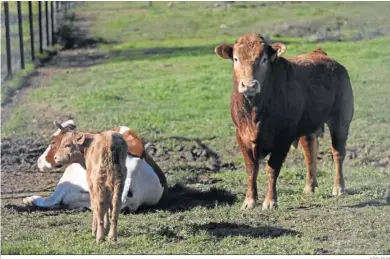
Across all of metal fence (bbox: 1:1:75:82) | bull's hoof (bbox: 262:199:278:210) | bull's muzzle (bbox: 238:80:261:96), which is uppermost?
bull's muzzle (bbox: 238:80:261:96)

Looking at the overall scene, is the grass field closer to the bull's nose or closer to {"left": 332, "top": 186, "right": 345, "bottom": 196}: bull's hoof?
{"left": 332, "top": 186, "right": 345, "bottom": 196}: bull's hoof

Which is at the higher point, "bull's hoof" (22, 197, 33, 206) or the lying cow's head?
the lying cow's head

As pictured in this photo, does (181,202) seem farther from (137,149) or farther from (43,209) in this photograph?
(43,209)

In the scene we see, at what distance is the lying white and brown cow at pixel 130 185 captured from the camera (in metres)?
11.2

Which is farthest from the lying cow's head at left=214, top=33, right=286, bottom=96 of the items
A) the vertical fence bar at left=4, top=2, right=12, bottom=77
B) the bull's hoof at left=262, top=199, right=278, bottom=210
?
the vertical fence bar at left=4, top=2, right=12, bottom=77

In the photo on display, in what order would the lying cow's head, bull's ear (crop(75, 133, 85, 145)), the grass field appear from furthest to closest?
the lying cow's head, bull's ear (crop(75, 133, 85, 145)), the grass field

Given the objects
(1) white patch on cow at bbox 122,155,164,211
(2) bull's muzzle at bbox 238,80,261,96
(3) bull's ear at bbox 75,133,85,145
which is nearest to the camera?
(3) bull's ear at bbox 75,133,85,145

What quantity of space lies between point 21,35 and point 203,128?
840 centimetres

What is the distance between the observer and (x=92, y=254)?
8.65m

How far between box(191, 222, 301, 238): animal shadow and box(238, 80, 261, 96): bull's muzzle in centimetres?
136

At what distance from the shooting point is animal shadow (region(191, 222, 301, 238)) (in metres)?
9.41

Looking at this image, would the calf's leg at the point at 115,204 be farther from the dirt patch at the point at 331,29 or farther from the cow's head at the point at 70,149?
the dirt patch at the point at 331,29

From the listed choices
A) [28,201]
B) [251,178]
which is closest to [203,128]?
[28,201]

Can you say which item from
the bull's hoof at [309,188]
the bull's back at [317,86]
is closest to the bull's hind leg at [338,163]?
the bull's hoof at [309,188]
